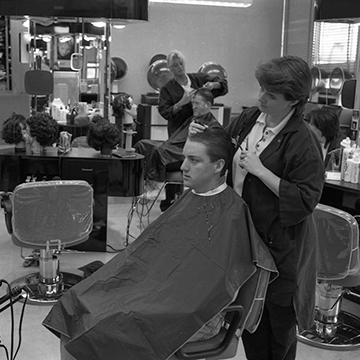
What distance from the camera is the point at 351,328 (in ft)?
9.84

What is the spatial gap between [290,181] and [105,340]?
733 millimetres

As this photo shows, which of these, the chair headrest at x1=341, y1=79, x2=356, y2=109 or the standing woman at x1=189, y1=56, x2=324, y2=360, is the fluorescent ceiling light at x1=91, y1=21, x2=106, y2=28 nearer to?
the chair headrest at x1=341, y1=79, x2=356, y2=109

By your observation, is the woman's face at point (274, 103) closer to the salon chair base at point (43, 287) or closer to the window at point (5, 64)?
the salon chair base at point (43, 287)

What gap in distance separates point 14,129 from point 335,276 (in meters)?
2.22

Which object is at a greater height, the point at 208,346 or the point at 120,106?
the point at 120,106

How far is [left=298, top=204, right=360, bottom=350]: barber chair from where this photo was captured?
248 centimetres

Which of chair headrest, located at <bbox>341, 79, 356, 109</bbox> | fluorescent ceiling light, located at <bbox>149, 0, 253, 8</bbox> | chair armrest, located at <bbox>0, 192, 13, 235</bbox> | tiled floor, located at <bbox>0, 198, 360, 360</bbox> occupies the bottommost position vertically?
tiled floor, located at <bbox>0, 198, 360, 360</bbox>

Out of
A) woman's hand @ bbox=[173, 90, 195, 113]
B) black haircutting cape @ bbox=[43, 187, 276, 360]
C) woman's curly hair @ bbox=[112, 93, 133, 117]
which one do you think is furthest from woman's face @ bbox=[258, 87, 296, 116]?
woman's curly hair @ bbox=[112, 93, 133, 117]

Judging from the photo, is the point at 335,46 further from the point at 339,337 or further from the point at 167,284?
the point at 167,284

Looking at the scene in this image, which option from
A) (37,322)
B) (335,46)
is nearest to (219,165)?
(37,322)

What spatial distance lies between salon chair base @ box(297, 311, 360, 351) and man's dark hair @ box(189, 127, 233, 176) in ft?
4.66

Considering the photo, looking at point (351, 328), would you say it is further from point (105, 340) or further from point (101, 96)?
point (101, 96)

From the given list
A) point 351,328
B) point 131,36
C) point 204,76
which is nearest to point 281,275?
point 351,328

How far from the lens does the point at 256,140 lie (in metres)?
1.85
